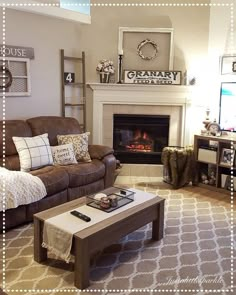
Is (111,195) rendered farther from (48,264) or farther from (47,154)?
(47,154)

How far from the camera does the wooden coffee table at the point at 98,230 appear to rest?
7.34ft

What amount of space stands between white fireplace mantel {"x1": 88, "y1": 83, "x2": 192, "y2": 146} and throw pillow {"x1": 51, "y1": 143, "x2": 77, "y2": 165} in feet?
3.84

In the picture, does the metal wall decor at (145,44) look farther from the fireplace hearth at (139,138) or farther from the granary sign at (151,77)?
Result: the fireplace hearth at (139,138)

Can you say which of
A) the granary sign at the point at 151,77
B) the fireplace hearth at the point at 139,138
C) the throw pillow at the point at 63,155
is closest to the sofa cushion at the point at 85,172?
the throw pillow at the point at 63,155

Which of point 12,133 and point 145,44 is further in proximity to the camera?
point 145,44

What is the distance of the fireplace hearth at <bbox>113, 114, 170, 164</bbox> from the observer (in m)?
5.10

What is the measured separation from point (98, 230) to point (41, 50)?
2.96 meters

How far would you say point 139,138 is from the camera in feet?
17.2

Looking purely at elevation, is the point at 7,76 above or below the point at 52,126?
above

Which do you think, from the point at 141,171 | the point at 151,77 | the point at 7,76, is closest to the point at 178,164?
the point at 141,171

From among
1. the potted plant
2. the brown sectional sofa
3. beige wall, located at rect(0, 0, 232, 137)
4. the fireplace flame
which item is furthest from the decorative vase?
the fireplace flame

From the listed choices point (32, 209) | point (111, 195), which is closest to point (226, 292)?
point (111, 195)

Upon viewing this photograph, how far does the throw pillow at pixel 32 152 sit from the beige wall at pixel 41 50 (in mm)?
686

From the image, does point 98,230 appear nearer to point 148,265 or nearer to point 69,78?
point 148,265
